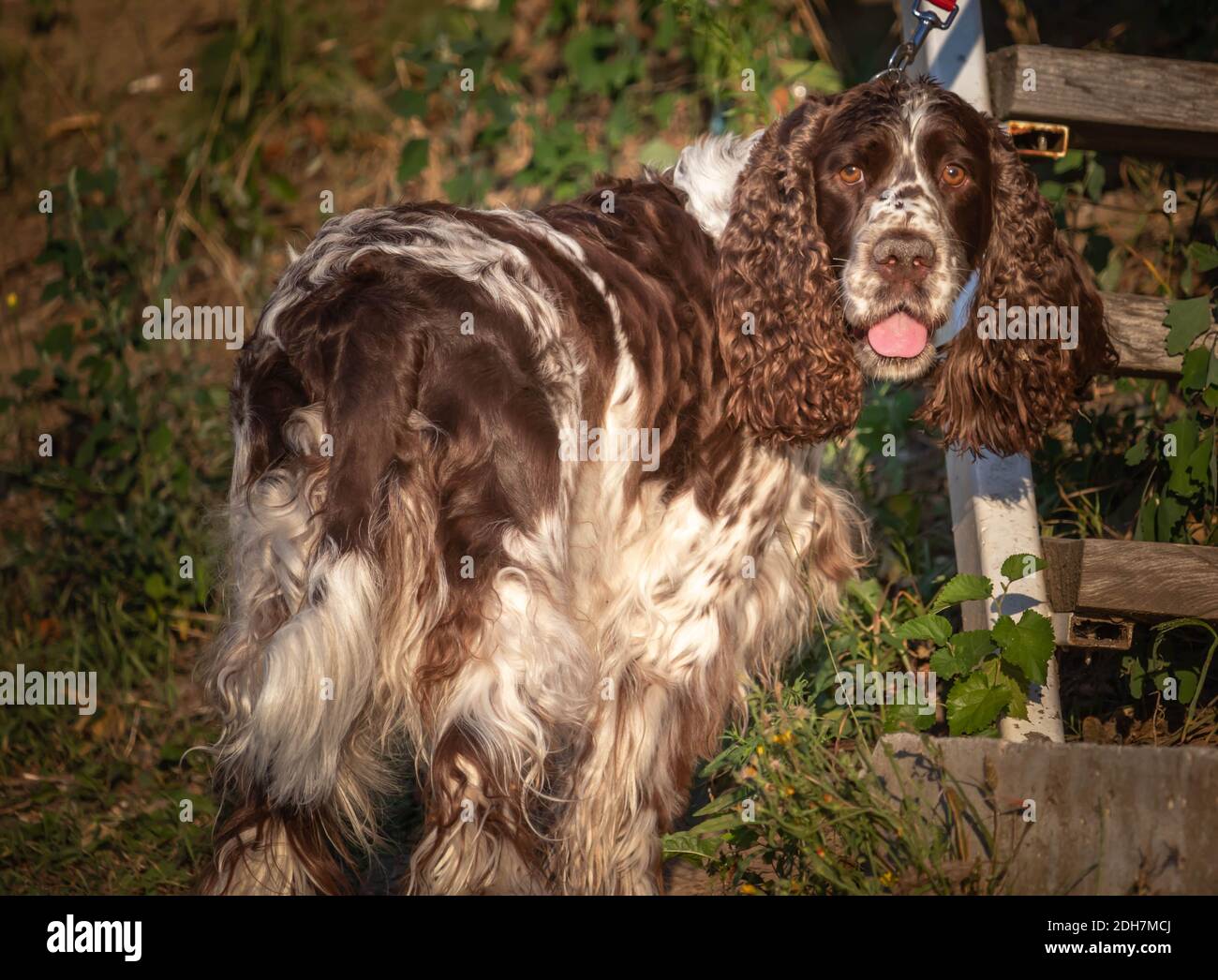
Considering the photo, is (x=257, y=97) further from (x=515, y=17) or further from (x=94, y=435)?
(x=94, y=435)

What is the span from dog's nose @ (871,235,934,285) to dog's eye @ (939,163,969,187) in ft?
0.74

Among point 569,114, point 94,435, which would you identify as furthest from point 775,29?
point 94,435

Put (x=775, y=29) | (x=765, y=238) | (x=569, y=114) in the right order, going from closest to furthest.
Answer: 1. (x=765, y=238)
2. (x=775, y=29)
3. (x=569, y=114)

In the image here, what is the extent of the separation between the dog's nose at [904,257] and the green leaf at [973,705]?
106 cm

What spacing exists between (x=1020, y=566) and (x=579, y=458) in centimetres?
123

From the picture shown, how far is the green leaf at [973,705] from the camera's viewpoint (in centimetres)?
366

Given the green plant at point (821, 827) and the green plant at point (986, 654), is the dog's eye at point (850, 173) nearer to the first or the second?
the green plant at point (986, 654)

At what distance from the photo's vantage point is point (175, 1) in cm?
820

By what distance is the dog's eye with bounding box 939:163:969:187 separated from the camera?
3613 mm

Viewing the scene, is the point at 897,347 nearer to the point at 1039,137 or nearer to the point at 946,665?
the point at 946,665

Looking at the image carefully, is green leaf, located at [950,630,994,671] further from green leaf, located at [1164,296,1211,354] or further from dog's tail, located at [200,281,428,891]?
dog's tail, located at [200,281,428,891]

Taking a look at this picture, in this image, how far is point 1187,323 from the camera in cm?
413

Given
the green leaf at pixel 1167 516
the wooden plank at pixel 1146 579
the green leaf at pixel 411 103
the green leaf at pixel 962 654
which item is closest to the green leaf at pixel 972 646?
the green leaf at pixel 962 654
